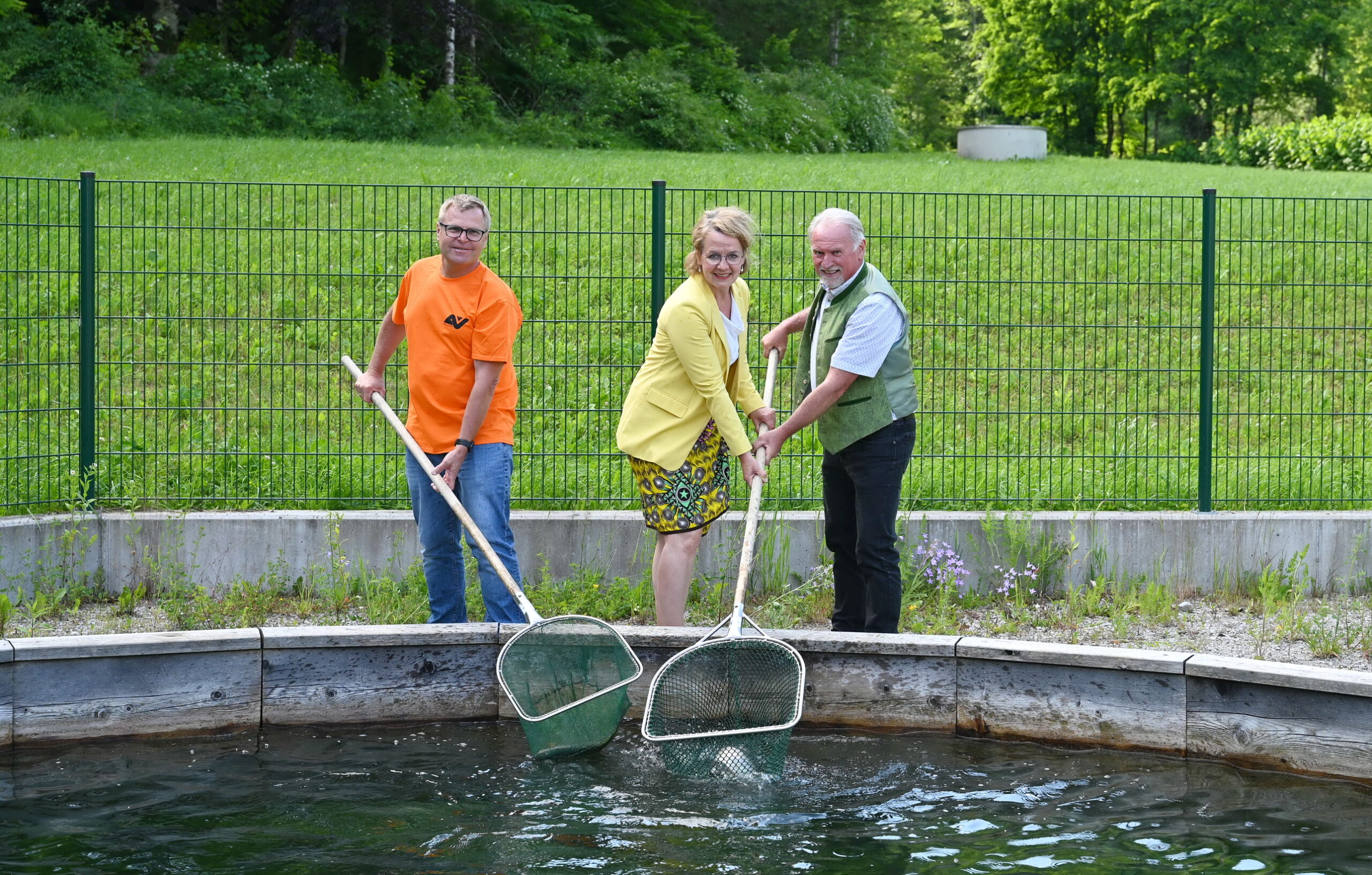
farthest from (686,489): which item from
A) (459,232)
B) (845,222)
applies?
(459,232)

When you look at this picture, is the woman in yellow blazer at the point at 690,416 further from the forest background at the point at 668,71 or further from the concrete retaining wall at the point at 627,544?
the forest background at the point at 668,71

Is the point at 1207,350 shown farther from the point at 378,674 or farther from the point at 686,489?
the point at 378,674

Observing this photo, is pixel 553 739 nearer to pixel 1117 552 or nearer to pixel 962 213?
pixel 1117 552

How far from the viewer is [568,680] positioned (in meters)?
5.12

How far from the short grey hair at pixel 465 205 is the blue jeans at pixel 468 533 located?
34.4 inches

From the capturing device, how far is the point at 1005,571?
7238mm

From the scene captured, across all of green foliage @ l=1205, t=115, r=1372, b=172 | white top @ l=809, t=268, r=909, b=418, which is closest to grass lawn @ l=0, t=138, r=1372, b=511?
white top @ l=809, t=268, r=909, b=418

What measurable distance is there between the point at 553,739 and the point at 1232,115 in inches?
2062

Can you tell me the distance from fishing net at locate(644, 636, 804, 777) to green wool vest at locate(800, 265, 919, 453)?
995 mm

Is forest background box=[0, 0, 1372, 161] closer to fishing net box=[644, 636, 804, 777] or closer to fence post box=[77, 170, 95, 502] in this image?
fence post box=[77, 170, 95, 502]

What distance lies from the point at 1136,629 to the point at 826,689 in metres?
2.29

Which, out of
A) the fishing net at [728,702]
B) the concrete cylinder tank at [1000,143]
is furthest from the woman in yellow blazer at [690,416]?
the concrete cylinder tank at [1000,143]

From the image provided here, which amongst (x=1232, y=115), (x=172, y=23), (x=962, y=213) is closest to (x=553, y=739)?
(x=962, y=213)

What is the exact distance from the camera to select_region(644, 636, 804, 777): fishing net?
4.69m
